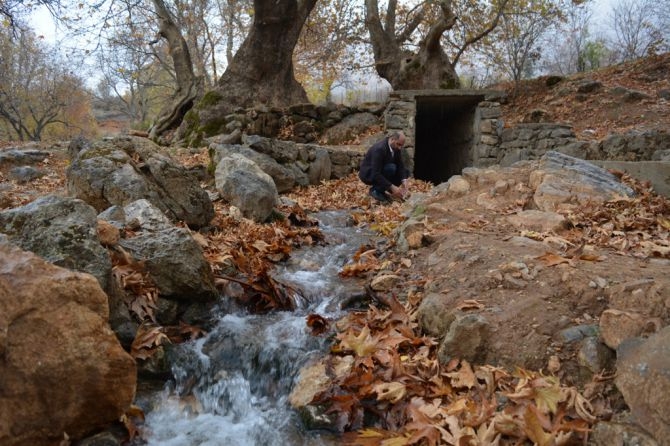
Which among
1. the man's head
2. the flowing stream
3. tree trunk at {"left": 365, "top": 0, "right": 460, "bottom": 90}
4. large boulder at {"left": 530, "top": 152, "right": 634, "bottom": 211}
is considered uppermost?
tree trunk at {"left": 365, "top": 0, "right": 460, "bottom": 90}

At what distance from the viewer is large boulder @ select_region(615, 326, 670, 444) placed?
1.89 m

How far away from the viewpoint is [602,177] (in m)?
5.87

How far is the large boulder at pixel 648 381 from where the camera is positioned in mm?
1891

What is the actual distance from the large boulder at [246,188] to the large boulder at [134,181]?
2.46 ft

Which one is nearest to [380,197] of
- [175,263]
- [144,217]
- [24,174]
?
[144,217]

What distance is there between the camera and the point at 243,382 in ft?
10.7

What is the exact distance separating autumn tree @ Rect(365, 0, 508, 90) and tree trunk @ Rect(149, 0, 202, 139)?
249 inches

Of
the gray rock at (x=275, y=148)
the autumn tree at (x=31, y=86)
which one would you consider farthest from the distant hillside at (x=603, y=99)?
the autumn tree at (x=31, y=86)

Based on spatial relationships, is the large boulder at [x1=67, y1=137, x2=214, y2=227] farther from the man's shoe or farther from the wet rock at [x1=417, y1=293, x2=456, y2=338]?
the man's shoe

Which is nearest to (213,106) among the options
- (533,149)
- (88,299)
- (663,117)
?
(533,149)

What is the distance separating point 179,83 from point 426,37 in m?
8.29

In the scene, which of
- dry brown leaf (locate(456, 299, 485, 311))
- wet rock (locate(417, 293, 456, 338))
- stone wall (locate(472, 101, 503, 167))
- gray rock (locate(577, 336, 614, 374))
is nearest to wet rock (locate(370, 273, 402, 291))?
wet rock (locate(417, 293, 456, 338))

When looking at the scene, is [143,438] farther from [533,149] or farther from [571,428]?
[533,149]

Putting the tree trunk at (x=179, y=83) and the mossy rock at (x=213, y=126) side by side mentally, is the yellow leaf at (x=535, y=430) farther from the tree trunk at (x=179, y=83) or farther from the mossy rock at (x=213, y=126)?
the tree trunk at (x=179, y=83)
